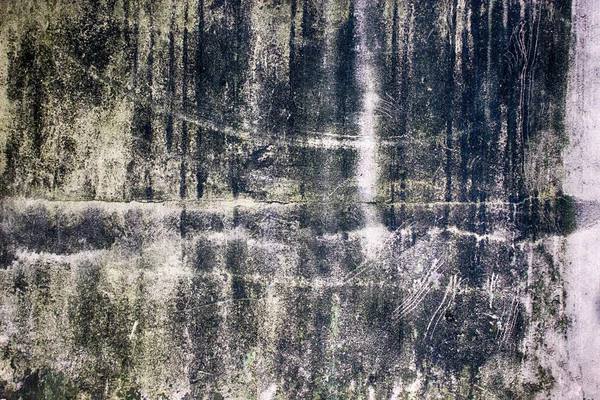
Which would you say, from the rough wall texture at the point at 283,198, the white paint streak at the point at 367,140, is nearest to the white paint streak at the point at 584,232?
the rough wall texture at the point at 283,198

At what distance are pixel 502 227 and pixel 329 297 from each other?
1224mm

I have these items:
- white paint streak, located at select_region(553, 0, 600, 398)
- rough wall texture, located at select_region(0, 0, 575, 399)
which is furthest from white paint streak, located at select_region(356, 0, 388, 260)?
white paint streak, located at select_region(553, 0, 600, 398)

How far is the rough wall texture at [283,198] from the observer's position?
3.44 m

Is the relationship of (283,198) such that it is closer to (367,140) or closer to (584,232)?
(367,140)

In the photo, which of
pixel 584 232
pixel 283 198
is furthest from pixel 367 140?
pixel 584 232

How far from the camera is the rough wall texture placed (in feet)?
11.3

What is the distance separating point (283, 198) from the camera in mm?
3469

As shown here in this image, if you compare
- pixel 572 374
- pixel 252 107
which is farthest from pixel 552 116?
pixel 252 107

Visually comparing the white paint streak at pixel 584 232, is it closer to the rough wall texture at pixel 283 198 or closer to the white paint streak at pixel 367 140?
the rough wall texture at pixel 283 198

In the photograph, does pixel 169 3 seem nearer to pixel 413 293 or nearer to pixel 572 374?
pixel 413 293

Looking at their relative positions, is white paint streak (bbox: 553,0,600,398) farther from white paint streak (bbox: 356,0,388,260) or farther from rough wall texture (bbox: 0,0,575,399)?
white paint streak (bbox: 356,0,388,260)

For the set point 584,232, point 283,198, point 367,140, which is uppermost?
point 367,140

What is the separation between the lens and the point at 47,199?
3.45 m

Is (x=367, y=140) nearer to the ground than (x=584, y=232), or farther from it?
farther from it
